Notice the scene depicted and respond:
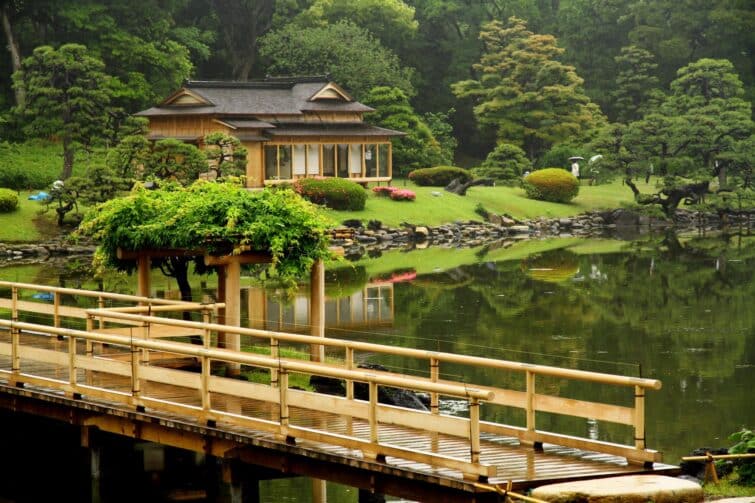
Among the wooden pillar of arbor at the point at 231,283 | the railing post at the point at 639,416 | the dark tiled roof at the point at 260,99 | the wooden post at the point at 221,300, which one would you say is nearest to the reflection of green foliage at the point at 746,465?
the railing post at the point at 639,416

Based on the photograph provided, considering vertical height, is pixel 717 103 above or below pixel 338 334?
above

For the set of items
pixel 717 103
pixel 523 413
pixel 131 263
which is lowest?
pixel 523 413

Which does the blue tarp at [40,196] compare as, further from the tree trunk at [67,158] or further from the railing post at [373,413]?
the railing post at [373,413]

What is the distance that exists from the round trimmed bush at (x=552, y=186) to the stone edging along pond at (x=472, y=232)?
194cm

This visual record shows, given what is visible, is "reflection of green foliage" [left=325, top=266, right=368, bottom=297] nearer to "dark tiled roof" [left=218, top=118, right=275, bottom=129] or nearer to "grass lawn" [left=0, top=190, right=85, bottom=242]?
"grass lawn" [left=0, top=190, right=85, bottom=242]

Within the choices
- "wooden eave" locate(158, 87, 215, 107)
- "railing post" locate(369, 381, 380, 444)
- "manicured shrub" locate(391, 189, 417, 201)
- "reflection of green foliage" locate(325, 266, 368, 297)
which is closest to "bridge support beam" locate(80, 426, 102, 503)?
"railing post" locate(369, 381, 380, 444)

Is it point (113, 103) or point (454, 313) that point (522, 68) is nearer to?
point (113, 103)

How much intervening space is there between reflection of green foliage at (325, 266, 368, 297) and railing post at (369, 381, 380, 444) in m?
26.6

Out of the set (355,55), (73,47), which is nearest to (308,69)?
(355,55)

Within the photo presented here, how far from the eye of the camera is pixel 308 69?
82188 mm

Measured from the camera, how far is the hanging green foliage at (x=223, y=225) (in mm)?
21062

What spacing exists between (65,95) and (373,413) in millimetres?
48360

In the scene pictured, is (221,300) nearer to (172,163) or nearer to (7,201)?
(172,163)

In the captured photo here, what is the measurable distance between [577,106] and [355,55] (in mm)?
14078
